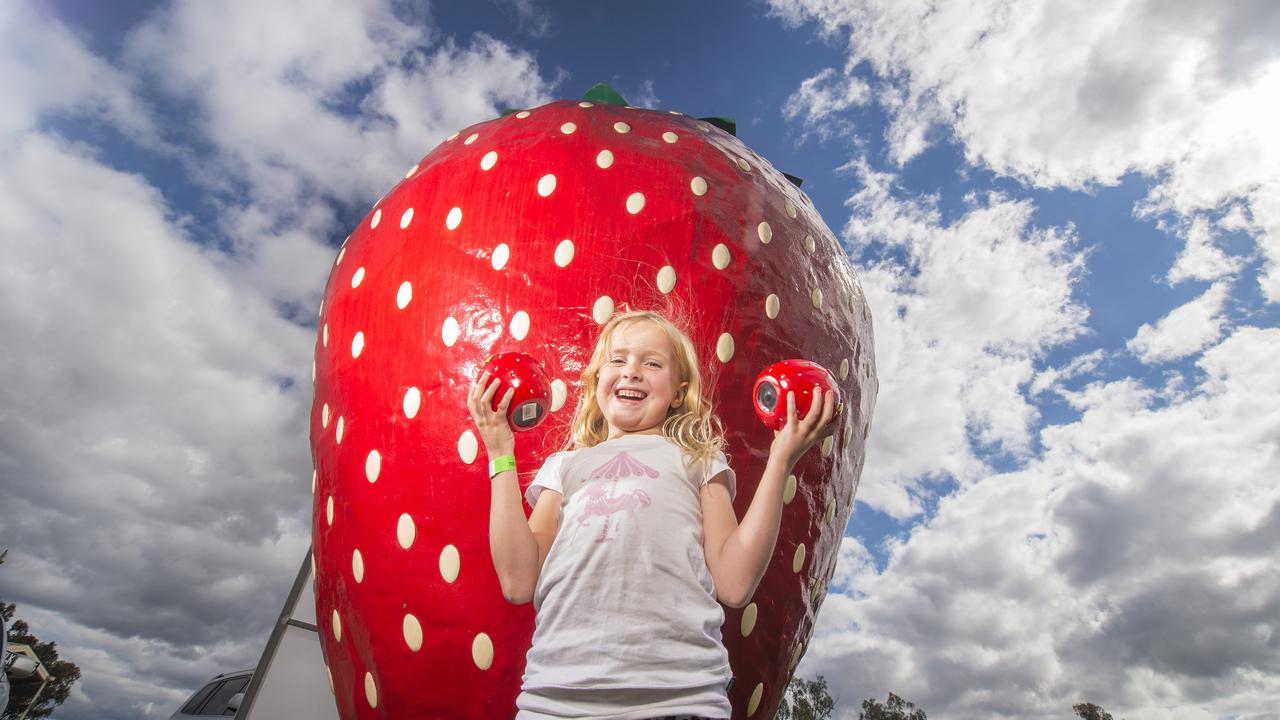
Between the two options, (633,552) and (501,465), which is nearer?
(633,552)

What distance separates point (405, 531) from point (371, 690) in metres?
0.50

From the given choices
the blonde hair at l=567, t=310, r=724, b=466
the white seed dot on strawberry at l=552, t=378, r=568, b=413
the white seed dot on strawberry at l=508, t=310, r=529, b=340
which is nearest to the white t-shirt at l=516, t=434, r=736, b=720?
the blonde hair at l=567, t=310, r=724, b=466

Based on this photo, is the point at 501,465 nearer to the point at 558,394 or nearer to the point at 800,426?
the point at 558,394

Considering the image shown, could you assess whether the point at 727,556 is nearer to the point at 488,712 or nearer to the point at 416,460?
the point at 488,712

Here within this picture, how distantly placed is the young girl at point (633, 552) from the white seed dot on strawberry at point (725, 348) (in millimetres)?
476

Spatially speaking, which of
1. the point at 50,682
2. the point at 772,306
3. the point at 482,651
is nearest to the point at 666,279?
the point at 772,306

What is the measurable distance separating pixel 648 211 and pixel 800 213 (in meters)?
0.78

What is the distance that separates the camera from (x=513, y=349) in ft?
7.21

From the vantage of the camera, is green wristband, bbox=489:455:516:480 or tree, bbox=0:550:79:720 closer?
green wristband, bbox=489:455:516:480

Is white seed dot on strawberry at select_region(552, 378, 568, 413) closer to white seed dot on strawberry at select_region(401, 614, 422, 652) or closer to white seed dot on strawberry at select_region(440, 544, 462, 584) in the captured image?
white seed dot on strawberry at select_region(440, 544, 462, 584)

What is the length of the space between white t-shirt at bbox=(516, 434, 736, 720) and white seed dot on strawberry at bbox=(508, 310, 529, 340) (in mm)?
706

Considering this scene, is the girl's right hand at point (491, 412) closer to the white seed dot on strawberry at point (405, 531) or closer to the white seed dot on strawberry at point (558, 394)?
the white seed dot on strawberry at point (558, 394)

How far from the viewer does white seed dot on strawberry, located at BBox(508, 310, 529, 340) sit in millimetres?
Result: 2229

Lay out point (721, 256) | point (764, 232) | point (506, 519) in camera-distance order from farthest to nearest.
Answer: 1. point (764, 232)
2. point (721, 256)
3. point (506, 519)
